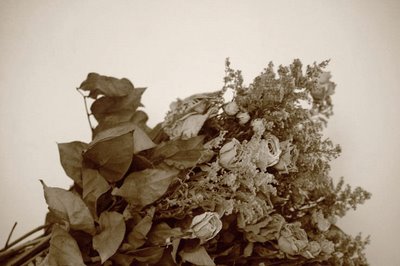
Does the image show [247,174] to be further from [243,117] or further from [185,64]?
[185,64]

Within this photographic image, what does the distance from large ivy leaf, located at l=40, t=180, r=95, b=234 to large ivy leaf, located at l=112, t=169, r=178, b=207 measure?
0.17 feet

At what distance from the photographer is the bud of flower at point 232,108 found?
0.67 metres

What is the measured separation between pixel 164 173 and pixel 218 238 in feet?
0.58

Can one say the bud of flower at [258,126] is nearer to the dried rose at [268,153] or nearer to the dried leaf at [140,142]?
the dried rose at [268,153]

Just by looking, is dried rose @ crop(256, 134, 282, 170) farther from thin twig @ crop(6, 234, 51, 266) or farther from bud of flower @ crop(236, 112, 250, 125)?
thin twig @ crop(6, 234, 51, 266)

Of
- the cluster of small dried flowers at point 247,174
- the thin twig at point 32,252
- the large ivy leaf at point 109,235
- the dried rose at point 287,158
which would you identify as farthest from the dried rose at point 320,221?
the thin twig at point 32,252

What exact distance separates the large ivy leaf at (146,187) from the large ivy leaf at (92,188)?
0.07 feet

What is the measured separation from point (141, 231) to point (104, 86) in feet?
0.93

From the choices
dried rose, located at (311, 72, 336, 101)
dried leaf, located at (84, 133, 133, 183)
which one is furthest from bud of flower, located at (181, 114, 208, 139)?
dried rose, located at (311, 72, 336, 101)

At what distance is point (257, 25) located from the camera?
3.30 ft

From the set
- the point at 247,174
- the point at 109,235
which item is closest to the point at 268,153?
the point at 247,174

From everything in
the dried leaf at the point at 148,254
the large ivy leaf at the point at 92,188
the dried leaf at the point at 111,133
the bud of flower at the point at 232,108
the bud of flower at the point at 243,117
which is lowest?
the dried leaf at the point at 148,254

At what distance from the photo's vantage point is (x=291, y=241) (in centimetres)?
66

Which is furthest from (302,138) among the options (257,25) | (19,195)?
(19,195)
